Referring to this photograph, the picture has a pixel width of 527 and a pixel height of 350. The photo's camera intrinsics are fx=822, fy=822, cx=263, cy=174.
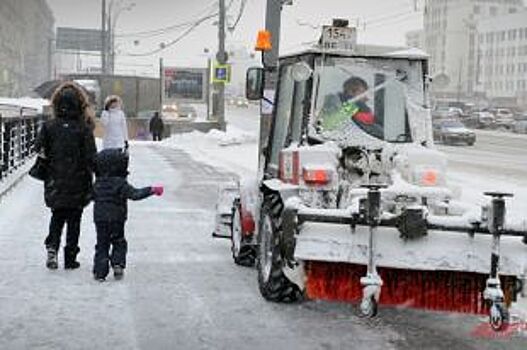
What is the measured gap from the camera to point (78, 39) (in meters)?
111

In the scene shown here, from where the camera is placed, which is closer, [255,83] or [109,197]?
[109,197]

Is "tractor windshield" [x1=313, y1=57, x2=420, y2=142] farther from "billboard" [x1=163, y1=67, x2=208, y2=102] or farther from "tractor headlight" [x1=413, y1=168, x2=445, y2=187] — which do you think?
"billboard" [x1=163, y1=67, x2=208, y2=102]

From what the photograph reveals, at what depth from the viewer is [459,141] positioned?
4003 cm

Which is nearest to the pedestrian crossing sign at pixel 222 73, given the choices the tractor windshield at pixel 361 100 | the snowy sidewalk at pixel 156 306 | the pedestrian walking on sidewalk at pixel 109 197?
the snowy sidewalk at pixel 156 306

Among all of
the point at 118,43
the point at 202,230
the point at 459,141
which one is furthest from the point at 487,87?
the point at 202,230

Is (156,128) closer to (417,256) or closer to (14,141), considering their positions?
(14,141)

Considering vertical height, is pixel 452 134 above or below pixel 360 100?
below

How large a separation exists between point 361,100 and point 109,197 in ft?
8.03

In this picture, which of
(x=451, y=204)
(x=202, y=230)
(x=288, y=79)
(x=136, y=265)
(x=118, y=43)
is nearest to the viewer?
(x=451, y=204)

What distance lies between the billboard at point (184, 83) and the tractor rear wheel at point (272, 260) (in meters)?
36.2

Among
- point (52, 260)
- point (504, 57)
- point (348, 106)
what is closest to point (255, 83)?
point (348, 106)

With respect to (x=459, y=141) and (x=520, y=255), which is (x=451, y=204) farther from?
(x=459, y=141)

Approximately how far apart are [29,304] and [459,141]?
1392 inches

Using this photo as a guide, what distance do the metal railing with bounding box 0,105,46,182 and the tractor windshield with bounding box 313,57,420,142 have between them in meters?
8.64
